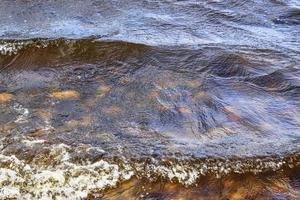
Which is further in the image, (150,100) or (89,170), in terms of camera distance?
(150,100)

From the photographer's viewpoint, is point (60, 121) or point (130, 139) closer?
point (130, 139)

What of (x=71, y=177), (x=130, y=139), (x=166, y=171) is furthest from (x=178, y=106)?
(x=71, y=177)

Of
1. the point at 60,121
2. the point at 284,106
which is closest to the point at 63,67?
the point at 60,121

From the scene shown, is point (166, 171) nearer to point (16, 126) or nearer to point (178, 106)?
point (178, 106)

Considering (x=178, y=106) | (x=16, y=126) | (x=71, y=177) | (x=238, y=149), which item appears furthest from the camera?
(x=178, y=106)

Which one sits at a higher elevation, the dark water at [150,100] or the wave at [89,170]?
the dark water at [150,100]

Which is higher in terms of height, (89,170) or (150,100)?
(150,100)

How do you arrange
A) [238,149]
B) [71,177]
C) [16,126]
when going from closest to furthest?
[71,177], [238,149], [16,126]
